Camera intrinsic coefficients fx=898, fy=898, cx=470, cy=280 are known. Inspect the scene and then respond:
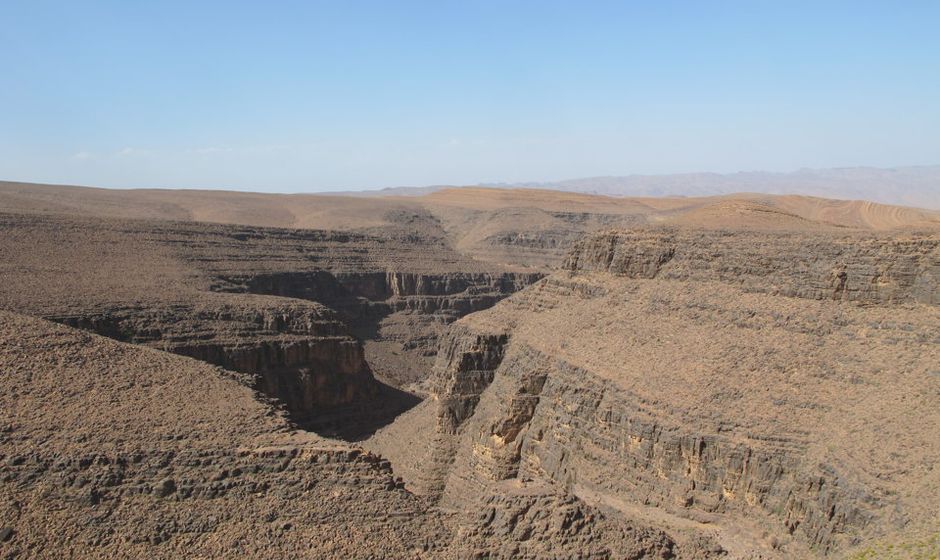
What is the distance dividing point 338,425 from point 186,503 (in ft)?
77.2

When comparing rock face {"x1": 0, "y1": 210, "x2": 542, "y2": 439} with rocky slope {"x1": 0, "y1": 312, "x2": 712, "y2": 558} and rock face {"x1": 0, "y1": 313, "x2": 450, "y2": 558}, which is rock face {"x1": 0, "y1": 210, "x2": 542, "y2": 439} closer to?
rock face {"x1": 0, "y1": 313, "x2": 450, "y2": 558}

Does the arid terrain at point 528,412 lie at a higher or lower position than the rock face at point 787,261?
lower

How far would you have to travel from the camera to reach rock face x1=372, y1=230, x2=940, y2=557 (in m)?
24.9

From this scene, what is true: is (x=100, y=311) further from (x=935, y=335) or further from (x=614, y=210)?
(x=614, y=210)

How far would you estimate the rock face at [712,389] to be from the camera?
24906 mm

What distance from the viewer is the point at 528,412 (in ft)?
117

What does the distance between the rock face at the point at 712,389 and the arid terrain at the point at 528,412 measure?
0.29 ft

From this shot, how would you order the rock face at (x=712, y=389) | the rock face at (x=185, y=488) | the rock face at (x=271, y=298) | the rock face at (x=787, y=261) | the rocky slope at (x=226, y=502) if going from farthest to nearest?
the rock face at (x=271, y=298), the rock face at (x=787, y=261), the rock face at (x=712, y=389), the rock face at (x=185, y=488), the rocky slope at (x=226, y=502)

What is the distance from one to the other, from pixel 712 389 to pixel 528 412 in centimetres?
853

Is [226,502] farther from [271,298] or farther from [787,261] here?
[271,298]

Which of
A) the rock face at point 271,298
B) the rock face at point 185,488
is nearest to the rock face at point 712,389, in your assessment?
the rock face at point 185,488

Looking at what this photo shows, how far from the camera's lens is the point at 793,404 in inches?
1086

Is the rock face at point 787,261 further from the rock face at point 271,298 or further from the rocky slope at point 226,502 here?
the rock face at point 271,298

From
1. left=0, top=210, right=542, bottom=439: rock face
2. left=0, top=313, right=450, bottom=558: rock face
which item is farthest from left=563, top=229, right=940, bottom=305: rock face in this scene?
left=0, top=313, right=450, bottom=558: rock face
